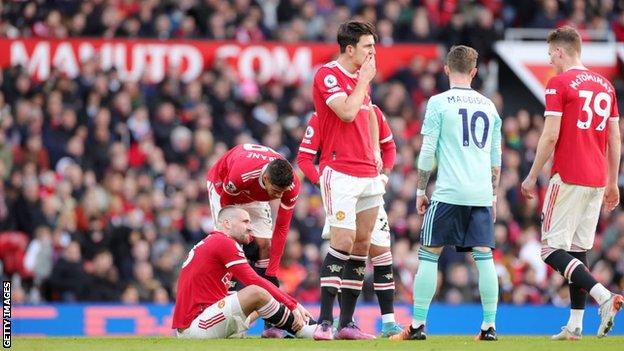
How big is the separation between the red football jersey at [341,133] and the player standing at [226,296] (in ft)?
4.17

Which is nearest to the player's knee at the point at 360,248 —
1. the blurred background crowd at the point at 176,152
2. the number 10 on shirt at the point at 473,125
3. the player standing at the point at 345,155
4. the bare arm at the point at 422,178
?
the player standing at the point at 345,155

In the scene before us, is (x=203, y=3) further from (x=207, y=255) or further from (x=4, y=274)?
(x=207, y=255)

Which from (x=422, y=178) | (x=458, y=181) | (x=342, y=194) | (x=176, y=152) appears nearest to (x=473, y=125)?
(x=458, y=181)

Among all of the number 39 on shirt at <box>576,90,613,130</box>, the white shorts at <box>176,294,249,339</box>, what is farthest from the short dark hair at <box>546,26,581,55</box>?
the white shorts at <box>176,294,249,339</box>

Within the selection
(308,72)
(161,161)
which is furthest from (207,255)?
(308,72)

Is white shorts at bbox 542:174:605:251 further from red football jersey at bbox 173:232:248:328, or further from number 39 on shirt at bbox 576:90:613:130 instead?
red football jersey at bbox 173:232:248:328

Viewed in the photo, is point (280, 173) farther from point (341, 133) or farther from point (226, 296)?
point (226, 296)

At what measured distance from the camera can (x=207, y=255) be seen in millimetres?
13258

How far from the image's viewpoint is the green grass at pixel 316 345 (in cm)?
1162

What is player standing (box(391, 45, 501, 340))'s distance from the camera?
12.4 metres

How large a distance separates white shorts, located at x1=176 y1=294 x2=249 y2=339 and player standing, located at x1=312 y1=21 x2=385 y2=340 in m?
0.85

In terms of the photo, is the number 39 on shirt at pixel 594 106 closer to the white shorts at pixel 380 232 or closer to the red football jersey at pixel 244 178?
the white shorts at pixel 380 232

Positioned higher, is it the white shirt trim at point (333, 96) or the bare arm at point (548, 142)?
the white shirt trim at point (333, 96)

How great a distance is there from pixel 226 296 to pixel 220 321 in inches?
16.5
